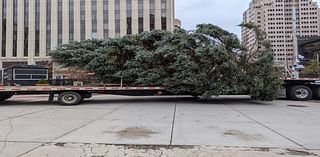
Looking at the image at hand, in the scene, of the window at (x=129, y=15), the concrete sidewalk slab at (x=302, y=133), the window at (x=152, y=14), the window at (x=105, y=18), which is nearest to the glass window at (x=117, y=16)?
the window at (x=105, y=18)

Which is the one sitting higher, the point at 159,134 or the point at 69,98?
the point at 69,98

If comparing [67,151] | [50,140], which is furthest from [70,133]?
[67,151]

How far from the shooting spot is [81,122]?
9.39 meters

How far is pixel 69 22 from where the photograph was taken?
55812 mm

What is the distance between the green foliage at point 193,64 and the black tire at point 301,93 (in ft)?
9.96

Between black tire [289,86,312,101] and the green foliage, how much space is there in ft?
9.96

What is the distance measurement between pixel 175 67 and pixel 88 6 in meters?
44.8

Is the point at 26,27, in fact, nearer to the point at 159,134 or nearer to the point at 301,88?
the point at 301,88

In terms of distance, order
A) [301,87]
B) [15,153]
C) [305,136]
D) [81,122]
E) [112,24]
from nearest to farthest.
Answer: [15,153]
[305,136]
[81,122]
[301,87]
[112,24]

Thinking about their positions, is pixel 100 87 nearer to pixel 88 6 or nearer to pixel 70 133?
pixel 70 133

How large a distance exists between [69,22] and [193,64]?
4609 centimetres

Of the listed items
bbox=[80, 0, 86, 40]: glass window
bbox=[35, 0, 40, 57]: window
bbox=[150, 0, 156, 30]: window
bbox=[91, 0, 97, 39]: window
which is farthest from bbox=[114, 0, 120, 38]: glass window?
bbox=[35, 0, 40, 57]: window

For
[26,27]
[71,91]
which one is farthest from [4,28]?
[71,91]

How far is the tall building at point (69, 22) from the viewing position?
55250 mm
